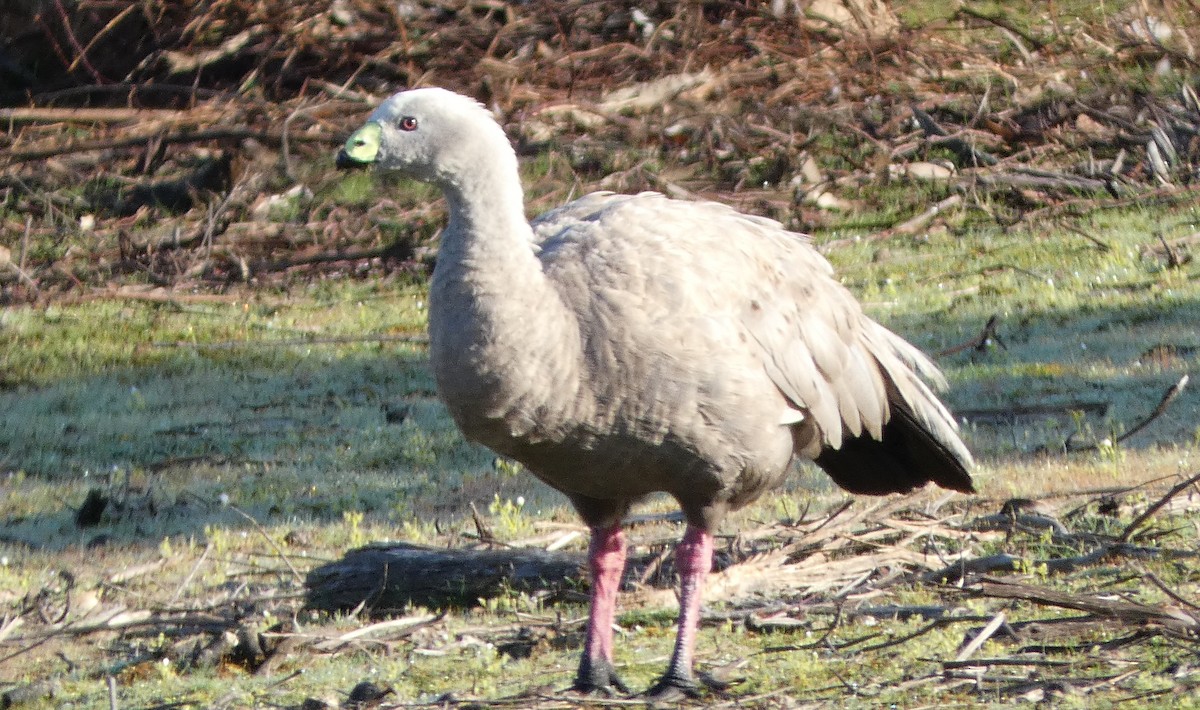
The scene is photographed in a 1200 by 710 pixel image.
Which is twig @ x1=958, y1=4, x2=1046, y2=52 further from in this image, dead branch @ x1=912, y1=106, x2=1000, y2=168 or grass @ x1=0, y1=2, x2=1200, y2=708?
dead branch @ x1=912, y1=106, x2=1000, y2=168

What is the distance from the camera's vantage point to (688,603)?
16.8 ft

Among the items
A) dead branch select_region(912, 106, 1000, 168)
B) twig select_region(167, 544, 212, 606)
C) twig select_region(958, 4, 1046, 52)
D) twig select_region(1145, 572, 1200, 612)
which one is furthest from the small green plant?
twig select_region(958, 4, 1046, 52)

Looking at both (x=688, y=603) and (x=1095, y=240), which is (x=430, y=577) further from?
(x=1095, y=240)

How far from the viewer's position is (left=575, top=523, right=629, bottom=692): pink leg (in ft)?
16.5

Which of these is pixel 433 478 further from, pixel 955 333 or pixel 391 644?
pixel 955 333

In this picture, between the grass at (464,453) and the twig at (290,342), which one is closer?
the grass at (464,453)

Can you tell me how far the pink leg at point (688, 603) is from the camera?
4906 mm

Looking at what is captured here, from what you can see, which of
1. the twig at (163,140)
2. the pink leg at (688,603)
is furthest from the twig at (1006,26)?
the pink leg at (688,603)

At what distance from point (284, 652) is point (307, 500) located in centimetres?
274

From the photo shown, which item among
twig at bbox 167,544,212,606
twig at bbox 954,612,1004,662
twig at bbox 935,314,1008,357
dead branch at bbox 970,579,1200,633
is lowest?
twig at bbox 935,314,1008,357

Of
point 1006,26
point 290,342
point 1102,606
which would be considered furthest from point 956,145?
point 1102,606

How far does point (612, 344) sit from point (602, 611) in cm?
97

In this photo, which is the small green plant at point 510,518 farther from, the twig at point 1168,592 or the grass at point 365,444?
the twig at point 1168,592

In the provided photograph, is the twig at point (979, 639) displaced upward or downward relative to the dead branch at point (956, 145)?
upward
